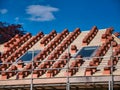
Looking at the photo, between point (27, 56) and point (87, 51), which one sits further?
point (27, 56)

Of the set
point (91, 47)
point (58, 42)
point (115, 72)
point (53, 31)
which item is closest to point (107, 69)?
point (115, 72)

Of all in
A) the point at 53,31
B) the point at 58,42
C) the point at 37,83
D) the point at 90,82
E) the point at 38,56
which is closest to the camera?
the point at 90,82

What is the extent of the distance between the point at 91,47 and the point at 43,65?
9.83ft

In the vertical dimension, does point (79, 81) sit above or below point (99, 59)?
below

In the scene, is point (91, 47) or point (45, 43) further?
point (45, 43)

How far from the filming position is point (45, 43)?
66.5 feet

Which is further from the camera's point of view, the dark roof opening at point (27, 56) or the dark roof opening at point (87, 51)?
the dark roof opening at point (27, 56)

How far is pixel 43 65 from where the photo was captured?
52.6 feet

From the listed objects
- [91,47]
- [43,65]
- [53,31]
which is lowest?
[43,65]

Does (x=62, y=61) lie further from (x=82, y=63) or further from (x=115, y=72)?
(x=115, y=72)

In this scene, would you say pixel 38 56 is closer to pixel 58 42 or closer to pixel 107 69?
pixel 58 42

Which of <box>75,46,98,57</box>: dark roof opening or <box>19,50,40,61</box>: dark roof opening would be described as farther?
<box>19,50,40,61</box>: dark roof opening

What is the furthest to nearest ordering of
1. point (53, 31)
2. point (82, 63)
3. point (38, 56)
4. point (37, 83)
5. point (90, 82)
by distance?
point (53, 31) → point (38, 56) → point (82, 63) → point (37, 83) → point (90, 82)

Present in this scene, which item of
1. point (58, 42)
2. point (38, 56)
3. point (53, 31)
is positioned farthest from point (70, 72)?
point (53, 31)
